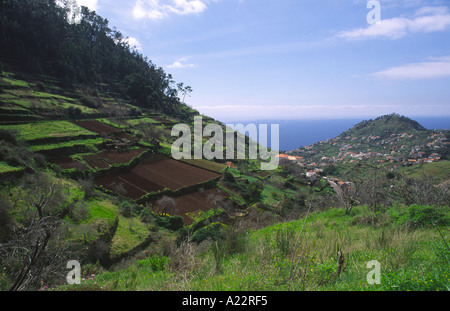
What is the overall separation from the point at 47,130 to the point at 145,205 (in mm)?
15237

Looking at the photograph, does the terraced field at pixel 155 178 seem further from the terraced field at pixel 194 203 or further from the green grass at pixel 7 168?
the green grass at pixel 7 168

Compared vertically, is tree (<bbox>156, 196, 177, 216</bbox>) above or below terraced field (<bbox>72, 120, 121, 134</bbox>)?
below

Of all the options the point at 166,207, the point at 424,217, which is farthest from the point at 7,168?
the point at 424,217

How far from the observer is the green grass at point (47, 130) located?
22.5 meters

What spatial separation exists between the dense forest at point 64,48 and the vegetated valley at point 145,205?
0.27 meters

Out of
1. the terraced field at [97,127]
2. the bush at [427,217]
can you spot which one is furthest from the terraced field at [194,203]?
the terraced field at [97,127]

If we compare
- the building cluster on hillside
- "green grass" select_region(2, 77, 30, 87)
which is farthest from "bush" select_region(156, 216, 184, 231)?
the building cluster on hillside

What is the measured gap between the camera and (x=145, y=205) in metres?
20.4

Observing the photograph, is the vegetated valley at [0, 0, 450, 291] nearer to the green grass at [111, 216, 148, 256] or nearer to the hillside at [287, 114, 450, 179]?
the green grass at [111, 216, 148, 256]

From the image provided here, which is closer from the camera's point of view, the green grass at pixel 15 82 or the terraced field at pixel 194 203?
the terraced field at pixel 194 203

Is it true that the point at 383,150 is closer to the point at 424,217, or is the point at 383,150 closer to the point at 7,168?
the point at 424,217

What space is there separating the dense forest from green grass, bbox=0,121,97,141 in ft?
68.8

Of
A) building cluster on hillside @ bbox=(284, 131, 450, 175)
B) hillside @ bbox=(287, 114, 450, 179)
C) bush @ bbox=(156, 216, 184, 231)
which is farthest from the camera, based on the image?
hillside @ bbox=(287, 114, 450, 179)

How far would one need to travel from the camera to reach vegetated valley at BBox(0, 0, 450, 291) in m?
3.68
